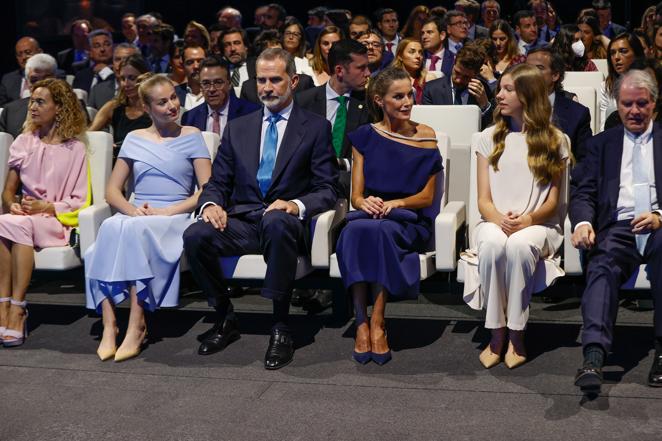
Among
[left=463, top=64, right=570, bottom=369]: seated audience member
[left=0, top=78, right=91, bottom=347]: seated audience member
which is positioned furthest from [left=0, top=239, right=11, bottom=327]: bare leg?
[left=463, top=64, right=570, bottom=369]: seated audience member

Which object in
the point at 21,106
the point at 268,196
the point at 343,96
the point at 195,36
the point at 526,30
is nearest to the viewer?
the point at 268,196

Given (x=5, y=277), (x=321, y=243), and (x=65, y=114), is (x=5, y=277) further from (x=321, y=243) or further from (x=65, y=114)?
(x=321, y=243)

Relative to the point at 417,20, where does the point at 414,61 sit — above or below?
below

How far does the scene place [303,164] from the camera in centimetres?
498

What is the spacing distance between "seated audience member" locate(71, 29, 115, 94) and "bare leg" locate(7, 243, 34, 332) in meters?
3.51

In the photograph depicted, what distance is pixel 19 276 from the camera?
504 cm

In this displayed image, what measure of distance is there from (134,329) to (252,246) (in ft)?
2.17

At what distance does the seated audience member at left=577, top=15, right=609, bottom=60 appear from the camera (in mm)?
8539

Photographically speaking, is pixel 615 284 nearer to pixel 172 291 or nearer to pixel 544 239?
pixel 544 239

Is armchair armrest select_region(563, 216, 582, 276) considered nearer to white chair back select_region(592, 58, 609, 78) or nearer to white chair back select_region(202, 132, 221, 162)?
white chair back select_region(202, 132, 221, 162)

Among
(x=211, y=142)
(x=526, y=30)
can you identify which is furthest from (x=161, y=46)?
(x=211, y=142)

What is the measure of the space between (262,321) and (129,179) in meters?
0.99

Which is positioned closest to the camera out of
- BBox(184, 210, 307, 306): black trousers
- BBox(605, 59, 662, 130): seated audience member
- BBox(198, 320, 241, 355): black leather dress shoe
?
BBox(184, 210, 307, 306): black trousers

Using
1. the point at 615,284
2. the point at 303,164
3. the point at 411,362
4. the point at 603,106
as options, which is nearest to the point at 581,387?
the point at 615,284
